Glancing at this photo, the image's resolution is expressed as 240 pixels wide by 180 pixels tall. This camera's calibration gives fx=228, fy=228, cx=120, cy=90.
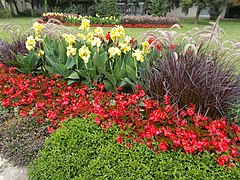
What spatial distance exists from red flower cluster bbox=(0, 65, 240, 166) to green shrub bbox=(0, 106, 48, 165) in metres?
0.11

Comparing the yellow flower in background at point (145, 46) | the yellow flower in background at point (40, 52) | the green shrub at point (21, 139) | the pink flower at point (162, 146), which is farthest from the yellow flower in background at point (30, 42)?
the pink flower at point (162, 146)

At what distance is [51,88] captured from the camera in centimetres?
303

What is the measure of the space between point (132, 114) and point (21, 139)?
118 cm

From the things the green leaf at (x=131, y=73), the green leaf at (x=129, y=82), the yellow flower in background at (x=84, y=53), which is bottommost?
the green leaf at (x=129, y=82)

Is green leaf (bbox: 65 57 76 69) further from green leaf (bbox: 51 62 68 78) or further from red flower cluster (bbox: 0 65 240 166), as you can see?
red flower cluster (bbox: 0 65 240 166)

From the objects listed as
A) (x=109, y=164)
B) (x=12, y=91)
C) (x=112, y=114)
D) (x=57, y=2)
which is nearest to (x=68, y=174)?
(x=109, y=164)

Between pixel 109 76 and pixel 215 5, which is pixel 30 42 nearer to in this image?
pixel 109 76

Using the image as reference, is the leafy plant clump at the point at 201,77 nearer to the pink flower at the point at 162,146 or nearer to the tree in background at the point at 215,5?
the pink flower at the point at 162,146

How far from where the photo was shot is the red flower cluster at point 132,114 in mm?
1891

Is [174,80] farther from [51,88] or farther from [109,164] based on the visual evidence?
[51,88]

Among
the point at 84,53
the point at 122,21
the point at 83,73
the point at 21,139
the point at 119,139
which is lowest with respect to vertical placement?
the point at 21,139

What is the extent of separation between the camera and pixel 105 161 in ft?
6.10

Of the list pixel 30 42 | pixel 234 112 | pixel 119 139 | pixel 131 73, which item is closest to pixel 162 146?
pixel 119 139

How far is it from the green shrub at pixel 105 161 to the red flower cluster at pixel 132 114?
0.07 m
